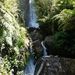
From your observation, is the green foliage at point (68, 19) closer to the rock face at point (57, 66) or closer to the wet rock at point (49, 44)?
the wet rock at point (49, 44)

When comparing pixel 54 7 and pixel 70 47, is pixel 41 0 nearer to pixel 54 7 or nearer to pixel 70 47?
pixel 54 7

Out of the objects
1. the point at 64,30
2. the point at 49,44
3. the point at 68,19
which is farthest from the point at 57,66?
the point at 68,19

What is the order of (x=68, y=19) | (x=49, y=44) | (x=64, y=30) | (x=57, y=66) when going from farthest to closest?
(x=49, y=44) < (x=64, y=30) < (x=68, y=19) < (x=57, y=66)

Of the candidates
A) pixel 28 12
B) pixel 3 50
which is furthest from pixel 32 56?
pixel 28 12

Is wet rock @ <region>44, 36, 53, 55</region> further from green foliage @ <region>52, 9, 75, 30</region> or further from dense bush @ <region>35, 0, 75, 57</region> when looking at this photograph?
green foliage @ <region>52, 9, 75, 30</region>

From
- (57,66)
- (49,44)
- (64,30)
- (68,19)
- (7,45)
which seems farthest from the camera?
(49,44)

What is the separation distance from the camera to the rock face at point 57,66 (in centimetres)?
996

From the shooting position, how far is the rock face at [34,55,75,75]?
9.96 metres

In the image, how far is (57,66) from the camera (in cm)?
1016

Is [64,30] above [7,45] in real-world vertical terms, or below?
below

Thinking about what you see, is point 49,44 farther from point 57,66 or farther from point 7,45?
point 7,45

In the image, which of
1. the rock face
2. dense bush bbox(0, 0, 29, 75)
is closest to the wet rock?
the rock face

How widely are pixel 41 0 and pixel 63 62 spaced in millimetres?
6501

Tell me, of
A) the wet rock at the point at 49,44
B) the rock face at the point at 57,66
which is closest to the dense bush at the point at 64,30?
the wet rock at the point at 49,44
